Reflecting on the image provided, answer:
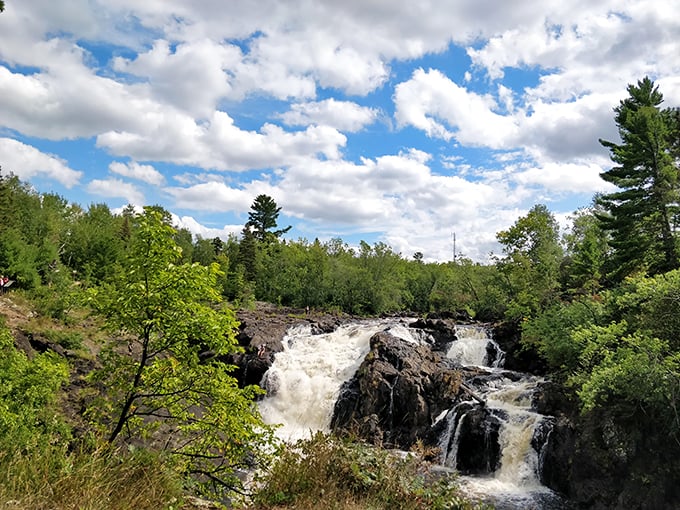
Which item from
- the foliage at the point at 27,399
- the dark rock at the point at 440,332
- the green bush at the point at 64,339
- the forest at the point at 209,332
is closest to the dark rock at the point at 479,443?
the forest at the point at 209,332

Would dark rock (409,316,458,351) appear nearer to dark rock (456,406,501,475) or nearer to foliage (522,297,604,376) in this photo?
foliage (522,297,604,376)

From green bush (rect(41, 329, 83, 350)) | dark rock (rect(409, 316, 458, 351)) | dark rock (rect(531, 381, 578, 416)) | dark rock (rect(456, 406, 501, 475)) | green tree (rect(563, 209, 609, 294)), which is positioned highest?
green tree (rect(563, 209, 609, 294))

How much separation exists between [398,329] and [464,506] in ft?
62.8

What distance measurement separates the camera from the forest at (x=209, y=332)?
636cm

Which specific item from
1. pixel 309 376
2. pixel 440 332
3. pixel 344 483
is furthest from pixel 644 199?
pixel 344 483

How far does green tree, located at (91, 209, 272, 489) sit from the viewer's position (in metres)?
6.39

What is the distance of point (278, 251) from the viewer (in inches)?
2378

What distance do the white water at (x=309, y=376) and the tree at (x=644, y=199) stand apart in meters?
12.3

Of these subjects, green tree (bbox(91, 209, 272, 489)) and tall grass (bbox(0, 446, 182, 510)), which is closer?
tall grass (bbox(0, 446, 182, 510))

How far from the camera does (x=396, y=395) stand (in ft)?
56.9

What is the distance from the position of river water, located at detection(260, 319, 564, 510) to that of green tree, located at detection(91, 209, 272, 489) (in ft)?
4.31

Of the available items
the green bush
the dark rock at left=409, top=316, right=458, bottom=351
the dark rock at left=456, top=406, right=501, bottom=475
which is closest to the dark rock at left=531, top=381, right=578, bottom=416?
the dark rock at left=456, top=406, right=501, bottom=475

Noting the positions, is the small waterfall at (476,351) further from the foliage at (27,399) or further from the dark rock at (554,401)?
the foliage at (27,399)

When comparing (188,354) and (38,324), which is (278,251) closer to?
(38,324)
